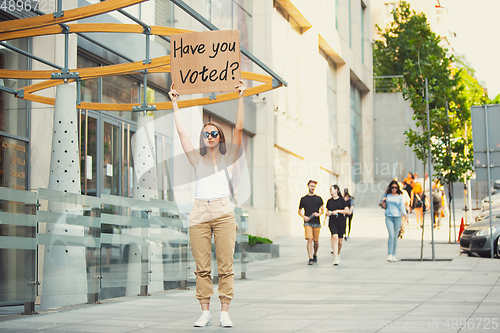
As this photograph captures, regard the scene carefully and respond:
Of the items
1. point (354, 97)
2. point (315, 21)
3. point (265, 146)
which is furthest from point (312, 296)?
point (354, 97)

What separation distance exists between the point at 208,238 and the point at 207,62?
199 cm

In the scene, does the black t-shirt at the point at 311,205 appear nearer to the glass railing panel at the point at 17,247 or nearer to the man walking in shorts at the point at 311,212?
the man walking in shorts at the point at 311,212

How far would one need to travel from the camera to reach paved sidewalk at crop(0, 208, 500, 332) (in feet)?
20.7

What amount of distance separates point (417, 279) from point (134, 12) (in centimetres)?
919

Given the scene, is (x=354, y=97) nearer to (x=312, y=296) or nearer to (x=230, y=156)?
(x=312, y=296)

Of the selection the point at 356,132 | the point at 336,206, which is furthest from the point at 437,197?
the point at 356,132

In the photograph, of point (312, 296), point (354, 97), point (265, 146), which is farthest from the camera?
point (354, 97)

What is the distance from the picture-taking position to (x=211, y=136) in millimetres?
6121

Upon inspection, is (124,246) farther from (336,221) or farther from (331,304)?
(336,221)

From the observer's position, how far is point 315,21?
3095 centimetres

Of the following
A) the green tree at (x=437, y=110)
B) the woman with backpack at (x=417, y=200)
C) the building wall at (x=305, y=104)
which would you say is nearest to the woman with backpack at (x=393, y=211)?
the green tree at (x=437, y=110)

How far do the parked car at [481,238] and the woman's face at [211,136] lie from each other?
35.5ft

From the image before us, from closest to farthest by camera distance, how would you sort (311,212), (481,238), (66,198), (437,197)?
1. (66,198)
2. (311,212)
3. (481,238)
4. (437,197)

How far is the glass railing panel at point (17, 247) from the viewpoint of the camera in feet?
22.9
